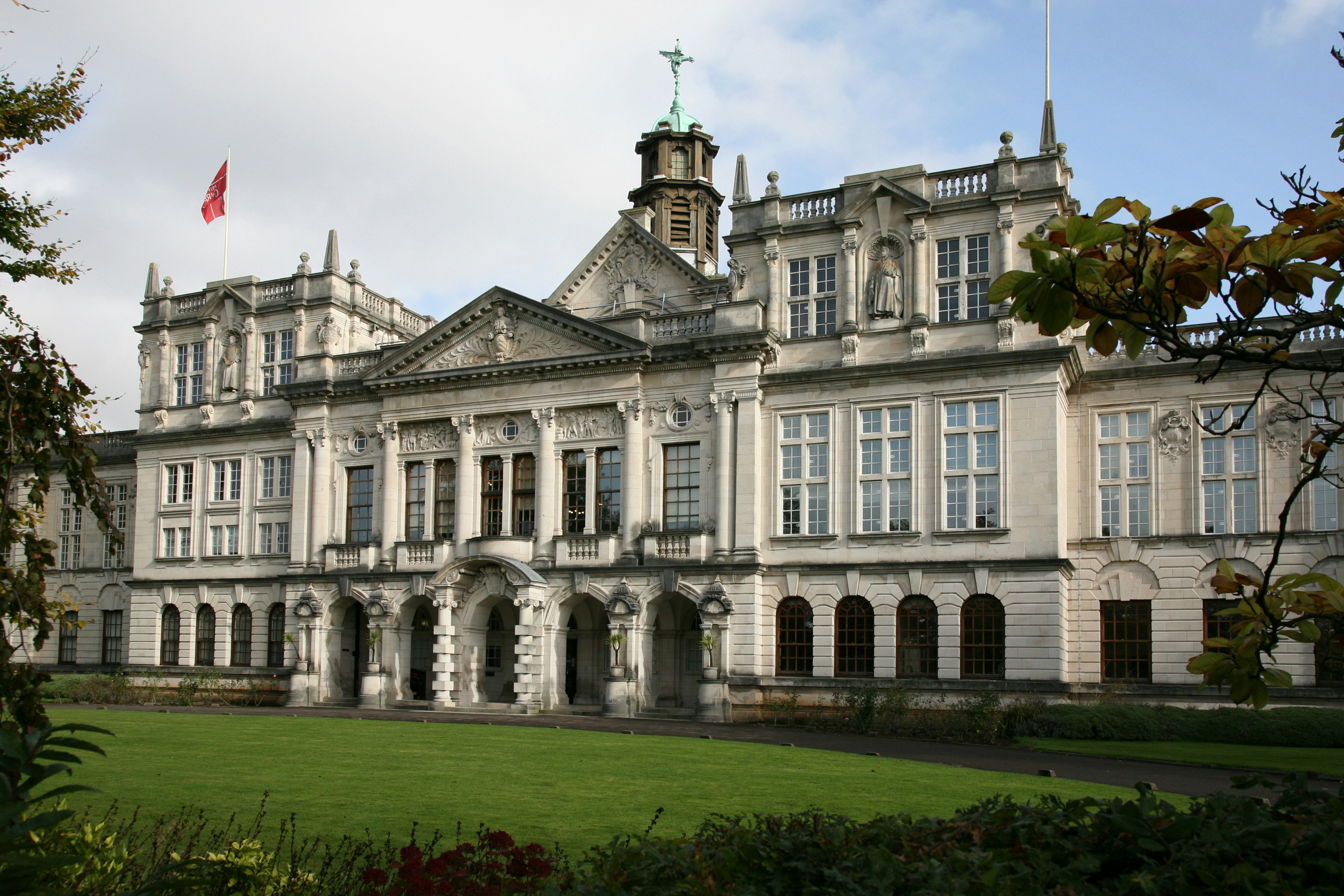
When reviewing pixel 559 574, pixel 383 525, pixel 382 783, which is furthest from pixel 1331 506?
pixel 383 525

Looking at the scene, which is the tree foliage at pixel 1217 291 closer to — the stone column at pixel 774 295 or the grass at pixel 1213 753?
the grass at pixel 1213 753

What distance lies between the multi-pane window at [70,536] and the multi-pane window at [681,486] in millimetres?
31731

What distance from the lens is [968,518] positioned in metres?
36.3

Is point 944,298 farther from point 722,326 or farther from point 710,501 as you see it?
point 710,501

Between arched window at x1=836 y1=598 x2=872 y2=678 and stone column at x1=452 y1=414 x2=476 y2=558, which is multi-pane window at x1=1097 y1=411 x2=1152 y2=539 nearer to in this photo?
arched window at x1=836 y1=598 x2=872 y2=678

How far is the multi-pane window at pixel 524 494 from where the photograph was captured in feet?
142

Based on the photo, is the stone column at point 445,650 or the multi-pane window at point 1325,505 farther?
the stone column at point 445,650

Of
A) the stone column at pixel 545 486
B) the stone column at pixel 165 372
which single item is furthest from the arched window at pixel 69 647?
the stone column at pixel 545 486

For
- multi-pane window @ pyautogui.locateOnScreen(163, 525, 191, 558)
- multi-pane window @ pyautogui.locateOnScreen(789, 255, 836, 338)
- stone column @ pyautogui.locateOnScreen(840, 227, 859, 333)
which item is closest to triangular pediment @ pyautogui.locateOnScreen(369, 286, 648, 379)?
multi-pane window @ pyautogui.locateOnScreen(789, 255, 836, 338)

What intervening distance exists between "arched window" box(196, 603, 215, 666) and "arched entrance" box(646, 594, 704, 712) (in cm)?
2084

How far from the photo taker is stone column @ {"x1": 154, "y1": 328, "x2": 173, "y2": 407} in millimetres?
52906

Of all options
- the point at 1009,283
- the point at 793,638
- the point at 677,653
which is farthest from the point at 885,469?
the point at 1009,283

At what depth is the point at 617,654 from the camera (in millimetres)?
39281

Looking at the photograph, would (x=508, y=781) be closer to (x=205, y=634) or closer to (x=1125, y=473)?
(x=1125, y=473)
